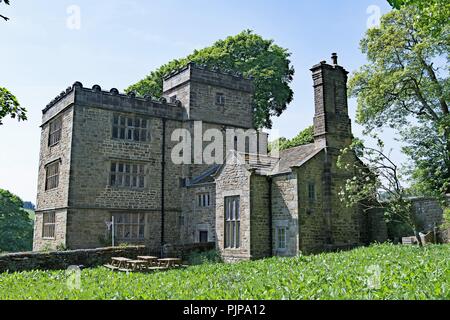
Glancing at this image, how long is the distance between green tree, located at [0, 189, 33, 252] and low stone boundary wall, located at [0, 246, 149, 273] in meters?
20.8

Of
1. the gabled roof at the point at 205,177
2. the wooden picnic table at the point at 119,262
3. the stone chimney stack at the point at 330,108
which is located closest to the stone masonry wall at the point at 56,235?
the wooden picnic table at the point at 119,262

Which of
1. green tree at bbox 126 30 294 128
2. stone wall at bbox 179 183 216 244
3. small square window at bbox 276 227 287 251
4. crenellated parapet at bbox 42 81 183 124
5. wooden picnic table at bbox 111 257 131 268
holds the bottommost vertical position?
wooden picnic table at bbox 111 257 131 268

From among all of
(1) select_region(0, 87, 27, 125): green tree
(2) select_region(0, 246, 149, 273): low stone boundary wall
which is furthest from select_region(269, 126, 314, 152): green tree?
(1) select_region(0, 87, 27, 125): green tree

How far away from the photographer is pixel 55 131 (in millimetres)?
26219

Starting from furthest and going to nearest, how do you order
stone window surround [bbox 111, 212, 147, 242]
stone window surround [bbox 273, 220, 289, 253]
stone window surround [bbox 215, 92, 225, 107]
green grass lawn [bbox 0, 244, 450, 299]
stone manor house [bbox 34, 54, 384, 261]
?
stone window surround [bbox 215, 92, 225, 107] → stone window surround [bbox 111, 212, 147, 242] → stone manor house [bbox 34, 54, 384, 261] → stone window surround [bbox 273, 220, 289, 253] → green grass lawn [bbox 0, 244, 450, 299]

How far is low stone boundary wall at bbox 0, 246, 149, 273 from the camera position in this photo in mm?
17359

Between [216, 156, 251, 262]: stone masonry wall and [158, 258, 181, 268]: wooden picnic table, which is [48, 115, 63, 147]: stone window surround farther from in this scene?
[158, 258, 181, 268]: wooden picnic table

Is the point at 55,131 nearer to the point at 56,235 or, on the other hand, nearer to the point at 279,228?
the point at 56,235

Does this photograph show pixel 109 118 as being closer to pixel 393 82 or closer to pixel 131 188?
pixel 131 188

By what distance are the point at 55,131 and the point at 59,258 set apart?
10.4m

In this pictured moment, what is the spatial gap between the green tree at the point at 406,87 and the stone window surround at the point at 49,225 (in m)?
19.2

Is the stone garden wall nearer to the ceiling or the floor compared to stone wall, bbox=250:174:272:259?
nearer to the floor

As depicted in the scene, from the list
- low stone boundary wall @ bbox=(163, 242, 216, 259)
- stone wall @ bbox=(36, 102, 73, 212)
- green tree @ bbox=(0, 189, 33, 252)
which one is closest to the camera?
low stone boundary wall @ bbox=(163, 242, 216, 259)

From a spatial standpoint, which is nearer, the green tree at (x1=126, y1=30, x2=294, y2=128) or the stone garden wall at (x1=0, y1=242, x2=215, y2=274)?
the stone garden wall at (x1=0, y1=242, x2=215, y2=274)
